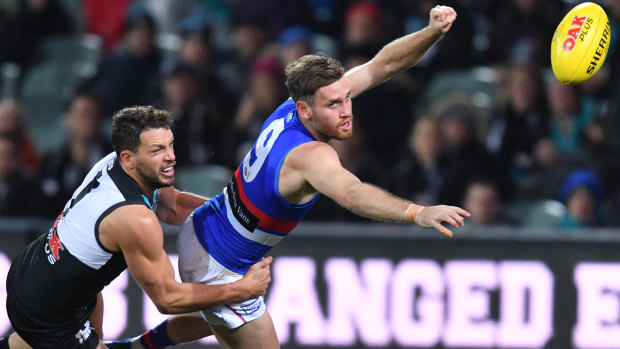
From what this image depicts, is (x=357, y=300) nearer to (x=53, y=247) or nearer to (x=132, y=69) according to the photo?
(x=53, y=247)

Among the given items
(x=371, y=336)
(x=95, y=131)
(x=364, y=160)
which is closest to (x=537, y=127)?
(x=364, y=160)

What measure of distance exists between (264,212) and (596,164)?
4.38 metres

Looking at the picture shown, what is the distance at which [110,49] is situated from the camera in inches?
475

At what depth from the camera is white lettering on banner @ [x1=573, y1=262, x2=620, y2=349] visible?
28.7 ft

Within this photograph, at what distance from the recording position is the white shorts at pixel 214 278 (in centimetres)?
655

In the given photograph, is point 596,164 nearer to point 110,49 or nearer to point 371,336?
point 371,336

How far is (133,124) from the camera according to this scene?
620 centimetres

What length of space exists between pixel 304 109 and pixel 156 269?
1234 mm

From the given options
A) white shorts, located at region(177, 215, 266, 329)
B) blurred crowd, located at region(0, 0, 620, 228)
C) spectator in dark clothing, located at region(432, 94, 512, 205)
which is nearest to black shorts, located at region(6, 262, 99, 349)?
white shorts, located at region(177, 215, 266, 329)

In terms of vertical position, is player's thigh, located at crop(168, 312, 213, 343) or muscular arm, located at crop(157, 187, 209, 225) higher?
muscular arm, located at crop(157, 187, 209, 225)

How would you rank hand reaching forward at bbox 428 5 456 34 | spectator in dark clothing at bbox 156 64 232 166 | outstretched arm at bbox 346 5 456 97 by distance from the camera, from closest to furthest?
hand reaching forward at bbox 428 5 456 34 < outstretched arm at bbox 346 5 456 97 < spectator in dark clothing at bbox 156 64 232 166

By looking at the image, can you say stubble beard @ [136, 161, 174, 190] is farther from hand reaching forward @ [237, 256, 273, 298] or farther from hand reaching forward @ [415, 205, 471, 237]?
hand reaching forward @ [415, 205, 471, 237]

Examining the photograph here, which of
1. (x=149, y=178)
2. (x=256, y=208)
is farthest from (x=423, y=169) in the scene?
(x=149, y=178)

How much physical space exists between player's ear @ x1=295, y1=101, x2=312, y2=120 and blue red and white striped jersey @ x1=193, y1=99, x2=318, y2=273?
65 millimetres
